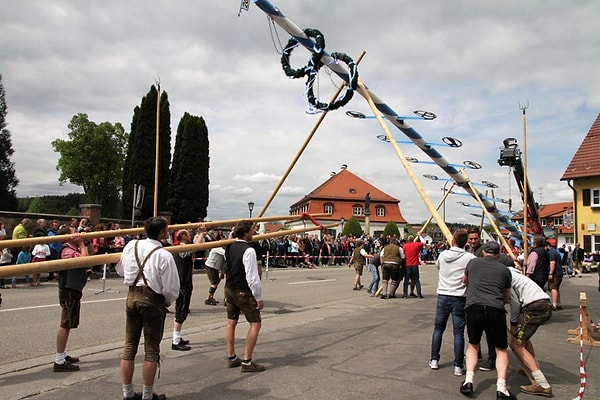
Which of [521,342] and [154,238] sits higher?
[154,238]

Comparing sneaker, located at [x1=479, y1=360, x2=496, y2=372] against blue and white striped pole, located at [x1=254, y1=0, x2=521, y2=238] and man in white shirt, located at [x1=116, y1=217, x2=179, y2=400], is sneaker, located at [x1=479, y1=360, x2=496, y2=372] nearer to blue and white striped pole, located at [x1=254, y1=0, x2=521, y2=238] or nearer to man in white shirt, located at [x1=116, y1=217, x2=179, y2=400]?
man in white shirt, located at [x1=116, y1=217, x2=179, y2=400]

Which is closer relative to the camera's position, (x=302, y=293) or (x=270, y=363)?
(x=270, y=363)

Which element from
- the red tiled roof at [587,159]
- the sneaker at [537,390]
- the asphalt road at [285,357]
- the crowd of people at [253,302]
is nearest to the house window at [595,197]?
the red tiled roof at [587,159]

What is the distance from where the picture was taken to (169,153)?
43.0 meters

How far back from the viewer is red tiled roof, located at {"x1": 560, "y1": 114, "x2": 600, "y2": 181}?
36.2 metres

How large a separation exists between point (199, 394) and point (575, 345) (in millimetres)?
6457

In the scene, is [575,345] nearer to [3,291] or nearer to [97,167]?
[3,291]

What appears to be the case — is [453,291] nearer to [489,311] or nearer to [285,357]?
[489,311]

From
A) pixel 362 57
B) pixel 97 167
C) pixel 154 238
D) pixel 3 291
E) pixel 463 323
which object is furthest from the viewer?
pixel 97 167

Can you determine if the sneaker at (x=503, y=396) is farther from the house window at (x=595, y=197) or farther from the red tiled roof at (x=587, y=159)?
the house window at (x=595, y=197)

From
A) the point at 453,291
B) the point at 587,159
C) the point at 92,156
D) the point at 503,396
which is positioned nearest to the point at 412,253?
the point at 453,291

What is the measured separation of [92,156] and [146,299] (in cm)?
6478

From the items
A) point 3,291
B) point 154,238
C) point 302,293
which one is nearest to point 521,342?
point 154,238

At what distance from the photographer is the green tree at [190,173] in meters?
45.1
